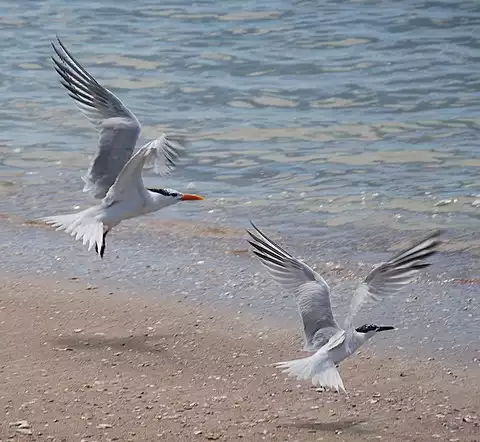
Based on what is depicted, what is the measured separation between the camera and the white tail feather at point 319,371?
19.4ft

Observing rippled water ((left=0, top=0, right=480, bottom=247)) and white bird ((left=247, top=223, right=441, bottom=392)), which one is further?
rippled water ((left=0, top=0, right=480, bottom=247))

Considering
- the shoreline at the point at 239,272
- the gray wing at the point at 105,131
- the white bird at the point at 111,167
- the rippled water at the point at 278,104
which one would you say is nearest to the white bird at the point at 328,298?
the shoreline at the point at 239,272

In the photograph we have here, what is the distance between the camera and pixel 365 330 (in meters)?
Answer: 6.39

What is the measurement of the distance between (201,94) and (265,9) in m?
6.31

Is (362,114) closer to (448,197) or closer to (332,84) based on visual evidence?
(332,84)

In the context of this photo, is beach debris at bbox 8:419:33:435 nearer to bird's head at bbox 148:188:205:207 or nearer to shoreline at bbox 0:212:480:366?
shoreline at bbox 0:212:480:366

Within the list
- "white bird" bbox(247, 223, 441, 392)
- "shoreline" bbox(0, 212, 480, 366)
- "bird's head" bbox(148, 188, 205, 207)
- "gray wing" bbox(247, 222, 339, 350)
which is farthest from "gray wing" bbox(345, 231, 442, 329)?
"bird's head" bbox(148, 188, 205, 207)

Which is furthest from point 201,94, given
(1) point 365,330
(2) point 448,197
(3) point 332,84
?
(1) point 365,330

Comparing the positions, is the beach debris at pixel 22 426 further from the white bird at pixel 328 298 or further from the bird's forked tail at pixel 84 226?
the bird's forked tail at pixel 84 226

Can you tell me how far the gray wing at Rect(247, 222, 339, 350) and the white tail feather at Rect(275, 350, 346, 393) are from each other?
11.5 inches

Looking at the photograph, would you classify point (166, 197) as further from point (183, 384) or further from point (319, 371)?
point (319, 371)

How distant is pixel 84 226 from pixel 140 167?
484 millimetres

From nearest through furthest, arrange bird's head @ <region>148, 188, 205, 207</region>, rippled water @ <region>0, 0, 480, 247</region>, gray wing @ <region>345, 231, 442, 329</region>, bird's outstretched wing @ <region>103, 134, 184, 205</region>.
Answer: gray wing @ <region>345, 231, 442, 329</region> < bird's outstretched wing @ <region>103, 134, 184, 205</region> < bird's head @ <region>148, 188, 205, 207</region> < rippled water @ <region>0, 0, 480, 247</region>

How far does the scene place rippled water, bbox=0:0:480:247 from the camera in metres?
11.0
